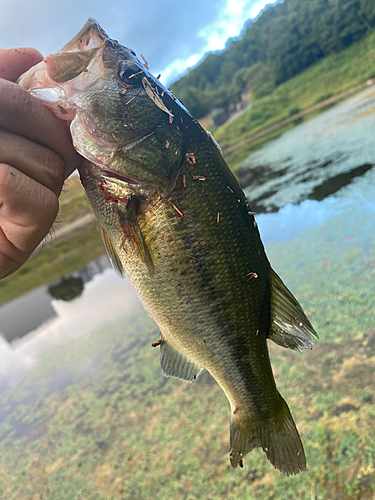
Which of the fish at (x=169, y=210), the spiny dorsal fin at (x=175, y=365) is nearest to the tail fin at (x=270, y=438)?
the fish at (x=169, y=210)

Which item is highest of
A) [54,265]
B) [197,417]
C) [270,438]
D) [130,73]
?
[130,73]

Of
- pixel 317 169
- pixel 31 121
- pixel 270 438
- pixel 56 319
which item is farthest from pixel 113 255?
pixel 317 169

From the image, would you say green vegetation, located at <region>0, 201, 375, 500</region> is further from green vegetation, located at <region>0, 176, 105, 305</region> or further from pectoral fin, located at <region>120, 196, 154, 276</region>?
green vegetation, located at <region>0, 176, 105, 305</region>

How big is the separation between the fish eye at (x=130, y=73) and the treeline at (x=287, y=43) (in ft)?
121

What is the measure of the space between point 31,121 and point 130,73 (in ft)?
2.05

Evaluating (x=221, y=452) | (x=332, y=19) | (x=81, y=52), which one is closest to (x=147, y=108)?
(x=81, y=52)

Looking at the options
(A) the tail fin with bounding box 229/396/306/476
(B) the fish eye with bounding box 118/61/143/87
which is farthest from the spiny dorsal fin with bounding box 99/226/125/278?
(A) the tail fin with bounding box 229/396/306/476

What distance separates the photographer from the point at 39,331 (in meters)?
8.47

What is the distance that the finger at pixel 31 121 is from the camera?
49.0 inches

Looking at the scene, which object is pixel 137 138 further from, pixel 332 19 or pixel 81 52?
pixel 332 19

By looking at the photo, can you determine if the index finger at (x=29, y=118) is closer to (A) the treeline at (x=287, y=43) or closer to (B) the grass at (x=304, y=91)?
(A) the treeline at (x=287, y=43)

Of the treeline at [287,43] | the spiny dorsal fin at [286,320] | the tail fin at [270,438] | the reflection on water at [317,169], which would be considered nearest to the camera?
the spiny dorsal fin at [286,320]

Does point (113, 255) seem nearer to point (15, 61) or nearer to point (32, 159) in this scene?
point (32, 159)

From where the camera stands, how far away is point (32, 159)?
1.34 meters
